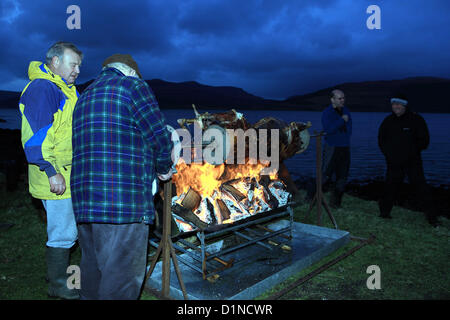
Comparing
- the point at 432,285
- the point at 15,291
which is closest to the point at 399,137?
the point at 432,285

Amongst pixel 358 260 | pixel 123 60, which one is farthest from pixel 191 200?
pixel 358 260

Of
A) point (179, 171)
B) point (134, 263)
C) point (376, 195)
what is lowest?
point (376, 195)

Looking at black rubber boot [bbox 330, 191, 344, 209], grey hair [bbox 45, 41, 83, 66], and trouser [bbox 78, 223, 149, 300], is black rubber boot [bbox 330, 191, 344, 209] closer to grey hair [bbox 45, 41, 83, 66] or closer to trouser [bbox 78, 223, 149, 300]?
Result: trouser [bbox 78, 223, 149, 300]

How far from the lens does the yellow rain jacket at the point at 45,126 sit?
3.43m

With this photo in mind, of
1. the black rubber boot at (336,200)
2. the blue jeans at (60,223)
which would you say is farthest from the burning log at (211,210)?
the black rubber boot at (336,200)

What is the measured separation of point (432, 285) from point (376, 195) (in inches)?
344

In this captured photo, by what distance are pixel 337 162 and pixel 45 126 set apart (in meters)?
6.40

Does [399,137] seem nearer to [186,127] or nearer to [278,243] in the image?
[278,243]

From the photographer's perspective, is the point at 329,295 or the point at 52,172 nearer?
the point at 52,172

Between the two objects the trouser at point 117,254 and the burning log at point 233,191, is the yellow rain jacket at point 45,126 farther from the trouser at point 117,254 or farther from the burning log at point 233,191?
the burning log at point 233,191

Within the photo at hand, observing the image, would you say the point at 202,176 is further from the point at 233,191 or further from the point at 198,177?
the point at 233,191

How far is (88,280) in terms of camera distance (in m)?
3.28

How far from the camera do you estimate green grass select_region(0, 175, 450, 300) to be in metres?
4.30

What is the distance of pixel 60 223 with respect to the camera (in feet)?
12.4
